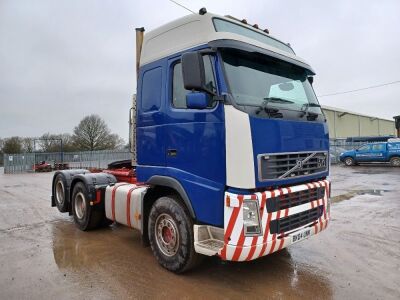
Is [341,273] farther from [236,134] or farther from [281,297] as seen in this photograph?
[236,134]

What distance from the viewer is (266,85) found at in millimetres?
4297

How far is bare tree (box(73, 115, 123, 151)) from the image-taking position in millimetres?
52781

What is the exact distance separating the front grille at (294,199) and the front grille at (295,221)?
0.47 ft

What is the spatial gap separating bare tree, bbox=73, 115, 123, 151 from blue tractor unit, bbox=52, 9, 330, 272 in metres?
50.0

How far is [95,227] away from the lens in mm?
6887

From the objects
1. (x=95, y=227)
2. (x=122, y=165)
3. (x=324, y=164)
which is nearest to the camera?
(x=324, y=164)

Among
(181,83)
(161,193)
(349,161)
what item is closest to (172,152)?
(161,193)

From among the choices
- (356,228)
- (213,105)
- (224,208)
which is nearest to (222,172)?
(224,208)

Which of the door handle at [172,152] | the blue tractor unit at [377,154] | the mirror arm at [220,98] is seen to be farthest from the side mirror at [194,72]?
the blue tractor unit at [377,154]

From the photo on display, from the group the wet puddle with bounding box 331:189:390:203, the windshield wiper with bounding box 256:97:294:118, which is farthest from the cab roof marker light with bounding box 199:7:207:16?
the wet puddle with bounding box 331:189:390:203

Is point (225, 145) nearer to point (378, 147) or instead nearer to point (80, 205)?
point (80, 205)

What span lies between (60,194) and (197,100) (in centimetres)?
532

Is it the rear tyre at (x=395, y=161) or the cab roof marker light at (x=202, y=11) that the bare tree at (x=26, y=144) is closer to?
the rear tyre at (x=395, y=161)

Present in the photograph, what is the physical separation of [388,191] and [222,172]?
10.7 meters
